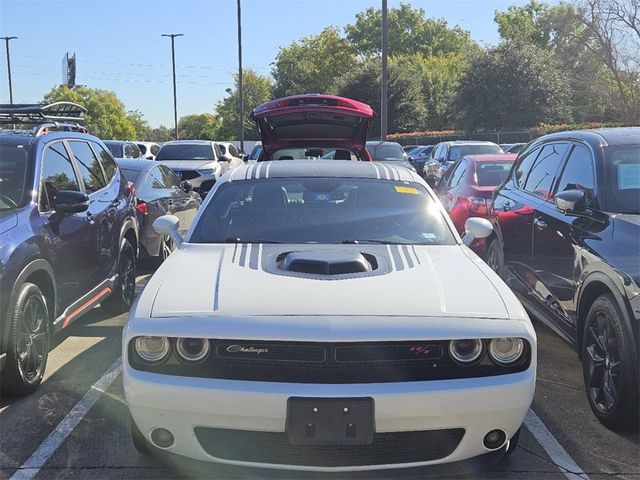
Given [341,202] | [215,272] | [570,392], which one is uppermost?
[341,202]

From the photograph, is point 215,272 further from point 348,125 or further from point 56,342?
point 348,125

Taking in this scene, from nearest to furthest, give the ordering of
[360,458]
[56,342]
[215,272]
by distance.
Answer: [360,458], [215,272], [56,342]

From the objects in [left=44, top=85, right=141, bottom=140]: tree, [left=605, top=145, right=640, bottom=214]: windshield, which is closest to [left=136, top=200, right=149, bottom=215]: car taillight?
[left=605, top=145, right=640, bottom=214]: windshield

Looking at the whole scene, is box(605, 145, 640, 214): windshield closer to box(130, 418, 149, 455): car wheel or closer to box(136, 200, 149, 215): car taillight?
box(130, 418, 149, 455): car wheel

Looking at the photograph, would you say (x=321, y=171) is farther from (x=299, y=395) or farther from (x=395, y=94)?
(x=395, y=94)

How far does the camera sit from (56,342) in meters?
5.55

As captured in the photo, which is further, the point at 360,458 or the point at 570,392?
the point at 570,392

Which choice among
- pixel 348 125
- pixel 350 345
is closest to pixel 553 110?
pixel 348 125

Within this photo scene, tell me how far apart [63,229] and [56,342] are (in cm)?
129

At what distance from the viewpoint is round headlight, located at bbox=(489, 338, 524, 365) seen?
2.93 metres

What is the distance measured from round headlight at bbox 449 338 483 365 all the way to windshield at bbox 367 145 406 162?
1319 cm

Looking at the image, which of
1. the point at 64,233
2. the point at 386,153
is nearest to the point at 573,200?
the point at 64,233

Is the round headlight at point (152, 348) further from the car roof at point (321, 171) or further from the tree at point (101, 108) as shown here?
the tree at point (101, 108)

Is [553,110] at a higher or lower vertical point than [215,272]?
higher
